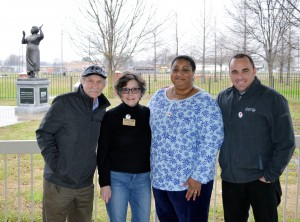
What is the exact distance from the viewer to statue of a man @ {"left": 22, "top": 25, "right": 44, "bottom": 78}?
977cm

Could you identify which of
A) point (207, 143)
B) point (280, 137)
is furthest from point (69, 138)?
point (280, 137)

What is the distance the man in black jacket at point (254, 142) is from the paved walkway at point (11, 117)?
21.5 feet

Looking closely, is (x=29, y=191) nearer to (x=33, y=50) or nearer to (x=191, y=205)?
(x=191, y=205)

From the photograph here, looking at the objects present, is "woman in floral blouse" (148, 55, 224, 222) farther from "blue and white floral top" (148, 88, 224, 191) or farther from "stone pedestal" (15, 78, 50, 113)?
"stone pedestal" (15, 78, 50, 113)

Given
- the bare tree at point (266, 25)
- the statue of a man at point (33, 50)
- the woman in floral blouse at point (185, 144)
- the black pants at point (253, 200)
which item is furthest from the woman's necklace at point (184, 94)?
the statue of a man at point (33, 50)

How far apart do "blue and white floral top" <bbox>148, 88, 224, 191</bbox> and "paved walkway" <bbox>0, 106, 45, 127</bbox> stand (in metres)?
6.36

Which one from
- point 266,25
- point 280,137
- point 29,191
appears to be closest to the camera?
point 280,137

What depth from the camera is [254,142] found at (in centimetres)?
192

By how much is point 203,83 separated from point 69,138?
37.9 feet

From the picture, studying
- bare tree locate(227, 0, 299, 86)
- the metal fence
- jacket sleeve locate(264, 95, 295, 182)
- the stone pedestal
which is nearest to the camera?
jacket sleeve locate(264, 95, 295, 182)

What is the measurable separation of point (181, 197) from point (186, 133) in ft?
1.26

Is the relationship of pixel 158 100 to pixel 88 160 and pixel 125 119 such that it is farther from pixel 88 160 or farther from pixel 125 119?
pixel 88 160

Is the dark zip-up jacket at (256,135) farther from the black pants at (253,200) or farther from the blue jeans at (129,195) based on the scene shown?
the blue jeans at (129,195)

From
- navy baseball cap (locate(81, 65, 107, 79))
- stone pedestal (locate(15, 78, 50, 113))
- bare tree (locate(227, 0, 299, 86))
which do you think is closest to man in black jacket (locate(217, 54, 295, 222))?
navy baseball cap (locate(81, 65, 107, 79))
